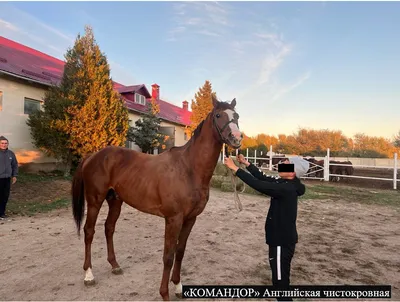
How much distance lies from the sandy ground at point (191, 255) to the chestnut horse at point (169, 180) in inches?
13.5

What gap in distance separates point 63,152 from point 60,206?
4147 mm

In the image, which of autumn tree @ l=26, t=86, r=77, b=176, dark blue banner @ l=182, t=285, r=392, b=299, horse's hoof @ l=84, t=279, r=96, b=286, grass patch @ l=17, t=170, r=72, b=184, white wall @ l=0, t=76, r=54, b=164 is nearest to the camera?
dark blue banner @ l=182, t=285, r=392, b=299

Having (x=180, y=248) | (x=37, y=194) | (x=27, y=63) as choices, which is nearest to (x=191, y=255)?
(x=180, y=248)

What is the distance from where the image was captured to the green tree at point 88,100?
10496 millimetres

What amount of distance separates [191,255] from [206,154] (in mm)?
2072

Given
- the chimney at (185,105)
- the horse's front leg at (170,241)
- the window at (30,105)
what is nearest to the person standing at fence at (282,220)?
the horse's front leg at (170,241)

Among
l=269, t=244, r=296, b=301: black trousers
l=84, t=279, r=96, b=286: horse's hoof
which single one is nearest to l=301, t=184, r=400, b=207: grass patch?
l=269, t=244, r=296, b=301: black trousers

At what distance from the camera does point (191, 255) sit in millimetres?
4109

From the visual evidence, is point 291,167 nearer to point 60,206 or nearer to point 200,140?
point 200,140

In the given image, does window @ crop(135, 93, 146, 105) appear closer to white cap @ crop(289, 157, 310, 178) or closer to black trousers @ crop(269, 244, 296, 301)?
white cap @ crop(289, 157, 310, 178)

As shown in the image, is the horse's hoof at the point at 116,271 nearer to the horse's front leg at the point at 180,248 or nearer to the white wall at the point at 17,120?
the horse's front leg at the point at 180,248

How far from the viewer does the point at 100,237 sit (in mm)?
4844

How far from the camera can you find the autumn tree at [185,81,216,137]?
2503 cm

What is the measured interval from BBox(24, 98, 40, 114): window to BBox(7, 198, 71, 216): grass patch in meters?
5.85
